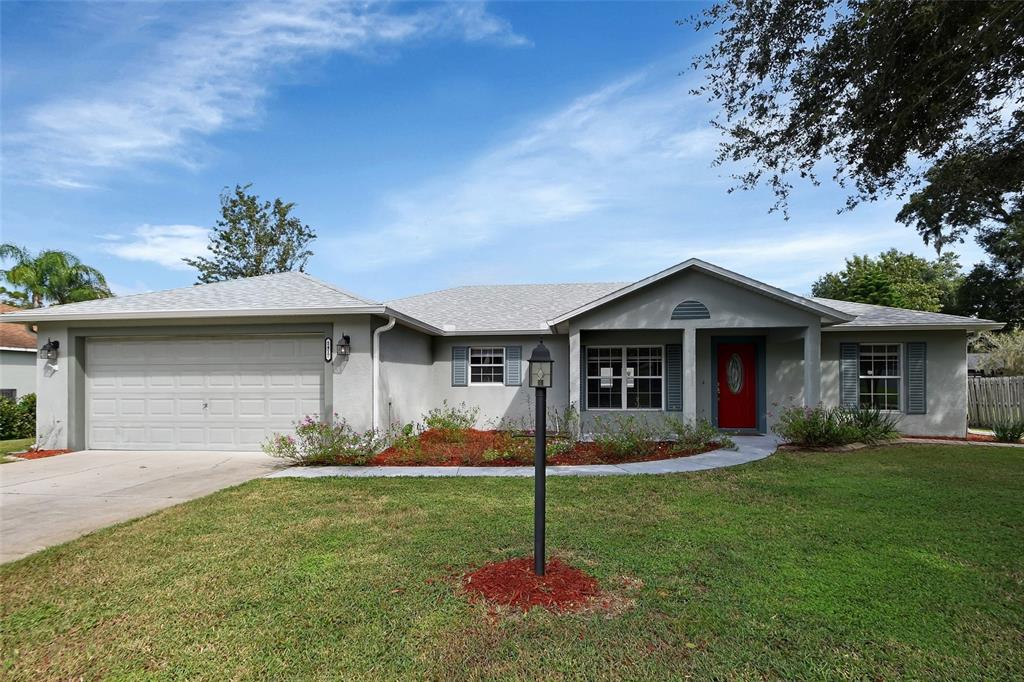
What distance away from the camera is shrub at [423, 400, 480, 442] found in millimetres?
12000

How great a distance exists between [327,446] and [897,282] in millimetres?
41395

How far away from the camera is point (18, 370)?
1756 centimetres

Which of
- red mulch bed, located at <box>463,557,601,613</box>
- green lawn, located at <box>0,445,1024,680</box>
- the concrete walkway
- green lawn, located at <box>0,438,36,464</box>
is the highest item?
red mulch bed, located at <box>463,557,601,613</box>

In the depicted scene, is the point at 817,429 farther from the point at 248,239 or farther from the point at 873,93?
the point at 248,239

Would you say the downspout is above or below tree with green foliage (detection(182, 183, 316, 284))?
below

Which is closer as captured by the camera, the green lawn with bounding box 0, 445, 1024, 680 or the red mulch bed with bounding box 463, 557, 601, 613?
the green lawn with bounding box 0, 445, 1024, 680

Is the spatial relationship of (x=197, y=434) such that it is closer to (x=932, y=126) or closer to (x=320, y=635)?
(x=320, y=635)

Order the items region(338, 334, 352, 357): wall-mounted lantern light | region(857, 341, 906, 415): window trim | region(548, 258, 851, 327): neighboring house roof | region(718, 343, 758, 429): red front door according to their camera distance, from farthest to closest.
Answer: region(718, 343, 758, 429): red front door, region(857, 341, 906, 415): window trim, region(548, 258, 851, 327): neighboring house roof, region(338, 334, 352, 357): wall-mounted lantern light

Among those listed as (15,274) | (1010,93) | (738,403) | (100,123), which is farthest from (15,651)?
(15,274)

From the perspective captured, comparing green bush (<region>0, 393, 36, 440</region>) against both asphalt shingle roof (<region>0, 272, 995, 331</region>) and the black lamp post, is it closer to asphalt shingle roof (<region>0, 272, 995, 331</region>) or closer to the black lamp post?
asphalt shingle roof (<region>0, 272, 995, 331</region>)

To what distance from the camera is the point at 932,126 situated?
755 cm

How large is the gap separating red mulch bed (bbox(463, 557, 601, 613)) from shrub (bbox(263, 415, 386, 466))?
222 inches

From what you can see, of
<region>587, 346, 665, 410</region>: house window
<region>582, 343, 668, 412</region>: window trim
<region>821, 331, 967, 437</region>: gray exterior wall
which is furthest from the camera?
<region>587, 346, 665, 410</region>: house window

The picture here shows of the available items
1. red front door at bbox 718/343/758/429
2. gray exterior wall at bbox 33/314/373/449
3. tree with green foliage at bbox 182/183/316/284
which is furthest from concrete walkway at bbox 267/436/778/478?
tree with green foliage at bbox 182/183/316/284
